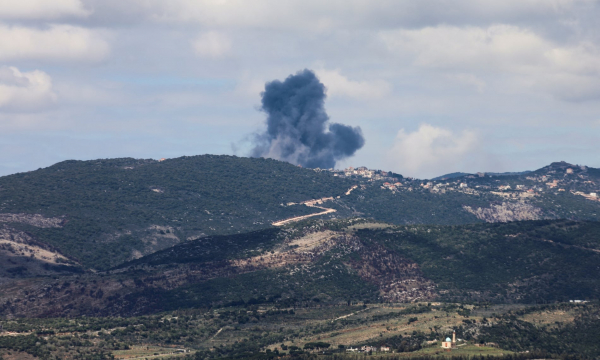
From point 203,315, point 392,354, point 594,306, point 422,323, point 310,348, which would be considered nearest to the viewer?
point 392,354

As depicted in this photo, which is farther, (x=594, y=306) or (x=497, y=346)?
(x=594, y=306)

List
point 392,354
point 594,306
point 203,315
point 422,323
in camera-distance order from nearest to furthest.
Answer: point 392,354 → point 422,323 → point 594,306 → point 203,315

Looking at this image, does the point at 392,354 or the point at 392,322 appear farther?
the point at 392,322

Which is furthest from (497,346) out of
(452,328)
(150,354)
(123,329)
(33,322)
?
(33,322)

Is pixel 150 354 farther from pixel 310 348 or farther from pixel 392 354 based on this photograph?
pixel 392 354

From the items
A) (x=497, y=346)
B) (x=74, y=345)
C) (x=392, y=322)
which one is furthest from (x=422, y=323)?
(x=74, y=345)

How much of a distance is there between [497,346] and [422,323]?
74.3 ft

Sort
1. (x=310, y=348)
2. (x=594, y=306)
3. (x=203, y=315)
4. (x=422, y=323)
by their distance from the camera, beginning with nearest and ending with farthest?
(x=310, y=348), (x=422, y=323), (x=594, y=306), (x=203, y=315)

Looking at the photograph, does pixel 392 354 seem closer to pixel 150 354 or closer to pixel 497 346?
pixel 497 346

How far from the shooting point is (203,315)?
196 meters

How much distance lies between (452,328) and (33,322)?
8308cm

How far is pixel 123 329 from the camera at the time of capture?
18112 cm

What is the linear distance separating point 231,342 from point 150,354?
59.4ft

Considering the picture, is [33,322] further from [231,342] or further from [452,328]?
[452,328]
